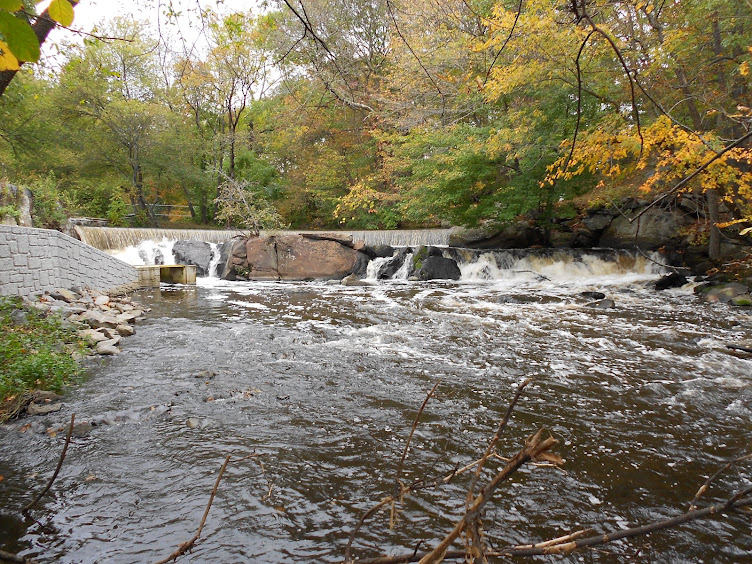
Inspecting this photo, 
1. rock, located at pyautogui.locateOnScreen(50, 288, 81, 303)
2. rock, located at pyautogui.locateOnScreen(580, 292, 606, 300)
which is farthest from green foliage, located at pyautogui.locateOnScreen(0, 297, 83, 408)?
rock, located at pyautogui.locateOnScreen(580, 292, 606, 300)

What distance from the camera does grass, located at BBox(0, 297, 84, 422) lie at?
407 centimetres

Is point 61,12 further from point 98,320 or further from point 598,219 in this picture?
point 598,219

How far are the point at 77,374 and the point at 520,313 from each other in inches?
312

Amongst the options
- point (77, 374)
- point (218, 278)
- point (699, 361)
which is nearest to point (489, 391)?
point (699, 361)

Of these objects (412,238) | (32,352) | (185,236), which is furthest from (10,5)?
(185,236)

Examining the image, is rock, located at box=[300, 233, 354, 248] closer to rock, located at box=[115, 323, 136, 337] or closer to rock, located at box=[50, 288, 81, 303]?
rock, located at box=[50, 288, 81, 303]

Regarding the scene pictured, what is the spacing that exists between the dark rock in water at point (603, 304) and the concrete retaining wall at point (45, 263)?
1131 cm

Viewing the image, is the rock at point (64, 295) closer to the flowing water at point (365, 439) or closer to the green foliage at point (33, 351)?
the flowing water at point (365, 439)

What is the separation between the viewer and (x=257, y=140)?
89.0ft

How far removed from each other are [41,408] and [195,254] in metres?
13.9

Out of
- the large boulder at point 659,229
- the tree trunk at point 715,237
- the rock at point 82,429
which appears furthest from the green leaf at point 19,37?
the large boulder at point 659,229

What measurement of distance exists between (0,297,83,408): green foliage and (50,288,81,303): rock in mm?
1923

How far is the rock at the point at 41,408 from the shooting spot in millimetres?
3922

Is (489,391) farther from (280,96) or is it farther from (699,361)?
(280,96)
